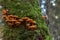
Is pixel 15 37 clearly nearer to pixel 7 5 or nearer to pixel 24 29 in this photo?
pixel 24 29

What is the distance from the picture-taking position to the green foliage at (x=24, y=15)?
91.9 inches

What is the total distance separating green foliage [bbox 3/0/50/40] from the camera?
233 cm

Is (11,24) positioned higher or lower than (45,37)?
higher

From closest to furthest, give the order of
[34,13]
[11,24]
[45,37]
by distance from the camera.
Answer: [11,24], [45,37], [34,13]

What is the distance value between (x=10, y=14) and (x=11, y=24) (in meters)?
0.24

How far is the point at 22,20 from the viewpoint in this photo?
229cm

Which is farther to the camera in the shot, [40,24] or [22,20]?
[40,24]

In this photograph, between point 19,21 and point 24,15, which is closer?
point 19,21

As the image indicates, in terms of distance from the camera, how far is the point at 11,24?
229 centimetres

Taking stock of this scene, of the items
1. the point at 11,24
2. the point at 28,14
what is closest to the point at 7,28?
the point at 11,24

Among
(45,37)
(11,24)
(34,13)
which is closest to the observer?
(11,24)

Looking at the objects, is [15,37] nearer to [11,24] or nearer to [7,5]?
[11,24]

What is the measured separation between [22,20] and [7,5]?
0.43m

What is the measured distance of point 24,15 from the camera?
2.52 metres
